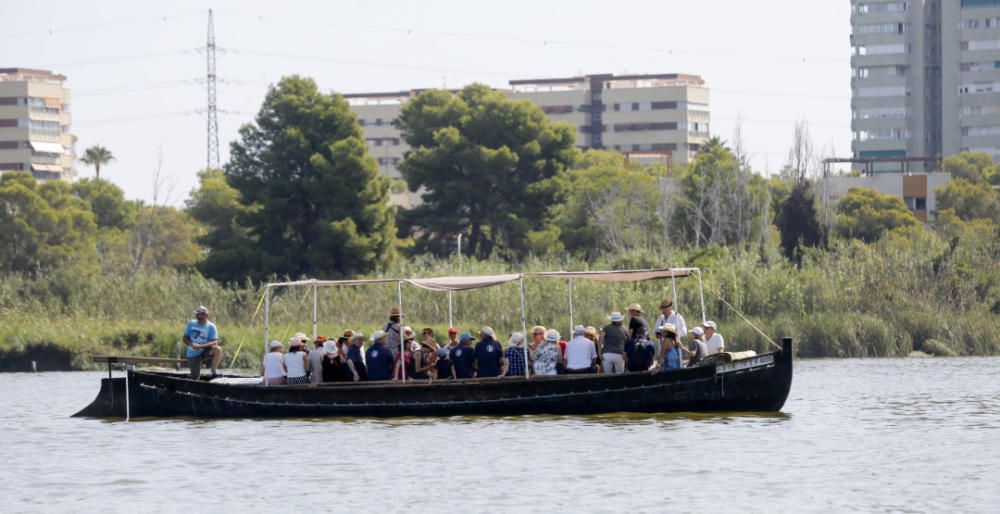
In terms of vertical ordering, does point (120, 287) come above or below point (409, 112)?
below

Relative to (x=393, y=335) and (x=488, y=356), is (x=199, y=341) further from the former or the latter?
(x=488, y=356)

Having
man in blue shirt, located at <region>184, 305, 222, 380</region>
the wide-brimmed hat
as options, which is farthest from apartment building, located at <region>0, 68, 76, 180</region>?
the wide-brimmed hat

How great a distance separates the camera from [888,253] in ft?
177

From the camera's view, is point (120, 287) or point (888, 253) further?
point (120, 287)

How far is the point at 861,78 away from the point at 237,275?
106 metres

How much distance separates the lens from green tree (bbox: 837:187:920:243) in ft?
311

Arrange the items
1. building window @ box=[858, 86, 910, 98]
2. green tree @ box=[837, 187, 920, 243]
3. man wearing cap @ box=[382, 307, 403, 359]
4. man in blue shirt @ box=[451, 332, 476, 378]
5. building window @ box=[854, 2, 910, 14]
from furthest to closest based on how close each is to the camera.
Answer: building window @ box=[858, 86, 910, 98], building window @ box=[854, 2, 910, 14], green tree @ box=[837, 187, 920, 243], man wearing cap @ box=[382, 307, 403, 359], man in blue shirt @ box=[451, 332, 476, 378]

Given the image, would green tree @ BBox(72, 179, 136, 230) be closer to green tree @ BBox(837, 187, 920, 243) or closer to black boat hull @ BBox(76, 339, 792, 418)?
green tree @ BBox(837, 187, 920, 243)

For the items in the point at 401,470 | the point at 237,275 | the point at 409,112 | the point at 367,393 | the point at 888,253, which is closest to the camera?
the point at 401,470

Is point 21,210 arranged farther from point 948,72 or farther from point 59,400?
point 948,72

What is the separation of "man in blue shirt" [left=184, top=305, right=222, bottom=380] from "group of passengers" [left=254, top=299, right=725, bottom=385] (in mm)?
1178

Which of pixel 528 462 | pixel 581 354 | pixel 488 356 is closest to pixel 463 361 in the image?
pixel 488 356

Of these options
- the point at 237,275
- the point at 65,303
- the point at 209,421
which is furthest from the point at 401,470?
the point at 237,275

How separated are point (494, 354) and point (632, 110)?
145 metres
